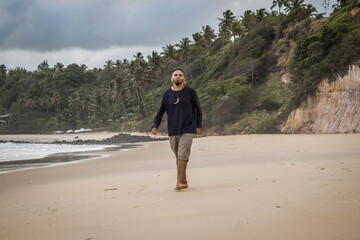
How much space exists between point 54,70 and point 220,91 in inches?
3366

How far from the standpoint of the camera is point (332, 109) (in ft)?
56.4

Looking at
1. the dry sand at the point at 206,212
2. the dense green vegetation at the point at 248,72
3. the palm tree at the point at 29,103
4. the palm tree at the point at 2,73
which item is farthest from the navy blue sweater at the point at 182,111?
the palm tree at the point at 2,73

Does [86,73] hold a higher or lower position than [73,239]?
higher

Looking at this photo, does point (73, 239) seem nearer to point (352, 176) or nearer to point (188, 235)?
point (188, 235)

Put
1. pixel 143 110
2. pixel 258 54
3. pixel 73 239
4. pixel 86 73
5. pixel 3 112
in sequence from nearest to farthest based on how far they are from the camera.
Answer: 1. pixel 73 239
2. pixel 258 54
3. pixel 143 110
4. pixel 3 112
5. pixel 86 73

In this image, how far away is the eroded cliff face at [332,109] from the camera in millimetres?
15852

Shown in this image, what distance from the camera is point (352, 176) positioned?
3752mm

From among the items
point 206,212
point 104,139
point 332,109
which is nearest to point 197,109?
point 206,212

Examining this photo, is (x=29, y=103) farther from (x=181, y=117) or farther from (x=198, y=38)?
(x=181, y=117)

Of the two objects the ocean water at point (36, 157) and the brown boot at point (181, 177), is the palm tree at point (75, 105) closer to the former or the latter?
the ocean water at point (36, 157)

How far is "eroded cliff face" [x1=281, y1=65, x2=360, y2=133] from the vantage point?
52.0ft

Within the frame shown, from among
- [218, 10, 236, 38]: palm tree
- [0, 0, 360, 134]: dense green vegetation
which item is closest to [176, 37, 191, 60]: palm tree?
[0, 0, 360, 134]: dense green vegetation

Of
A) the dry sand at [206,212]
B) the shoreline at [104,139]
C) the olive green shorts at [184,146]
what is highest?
the olive green shorts at [184,146]

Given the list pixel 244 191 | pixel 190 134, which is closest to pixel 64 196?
pixel 190 134
